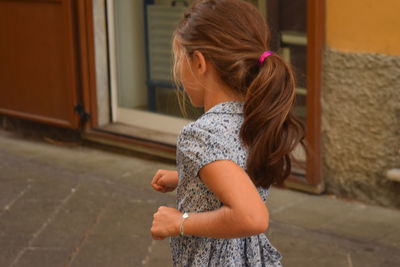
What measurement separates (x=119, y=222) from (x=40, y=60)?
7.60 ft

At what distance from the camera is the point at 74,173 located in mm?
5832

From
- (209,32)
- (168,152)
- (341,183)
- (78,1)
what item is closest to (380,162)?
(341,183)

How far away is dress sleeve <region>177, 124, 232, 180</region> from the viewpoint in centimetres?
202

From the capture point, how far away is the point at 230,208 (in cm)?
195

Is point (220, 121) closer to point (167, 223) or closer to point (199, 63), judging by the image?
point (199, 63)

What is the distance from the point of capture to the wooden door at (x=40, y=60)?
6.43 metres

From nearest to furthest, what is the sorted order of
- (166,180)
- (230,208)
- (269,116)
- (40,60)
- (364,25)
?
(230,208), (269,116), (166,180), (364,25), (40,60)

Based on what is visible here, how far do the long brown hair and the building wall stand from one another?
106 inches

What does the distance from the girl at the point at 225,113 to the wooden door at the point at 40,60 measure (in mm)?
4322

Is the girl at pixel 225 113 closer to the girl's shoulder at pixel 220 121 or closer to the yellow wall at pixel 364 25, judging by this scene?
the girl's shoulder at pixel 220 121

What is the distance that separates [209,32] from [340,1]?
2917 mm

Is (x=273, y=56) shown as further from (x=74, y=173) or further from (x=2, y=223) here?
(x=74, y=173)

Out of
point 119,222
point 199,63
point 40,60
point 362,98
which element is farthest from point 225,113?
point 40,60

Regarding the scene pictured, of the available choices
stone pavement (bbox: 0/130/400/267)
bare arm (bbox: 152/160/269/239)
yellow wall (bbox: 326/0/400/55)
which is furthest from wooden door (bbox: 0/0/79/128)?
bare arm (bbox: 152/160/269/239)
